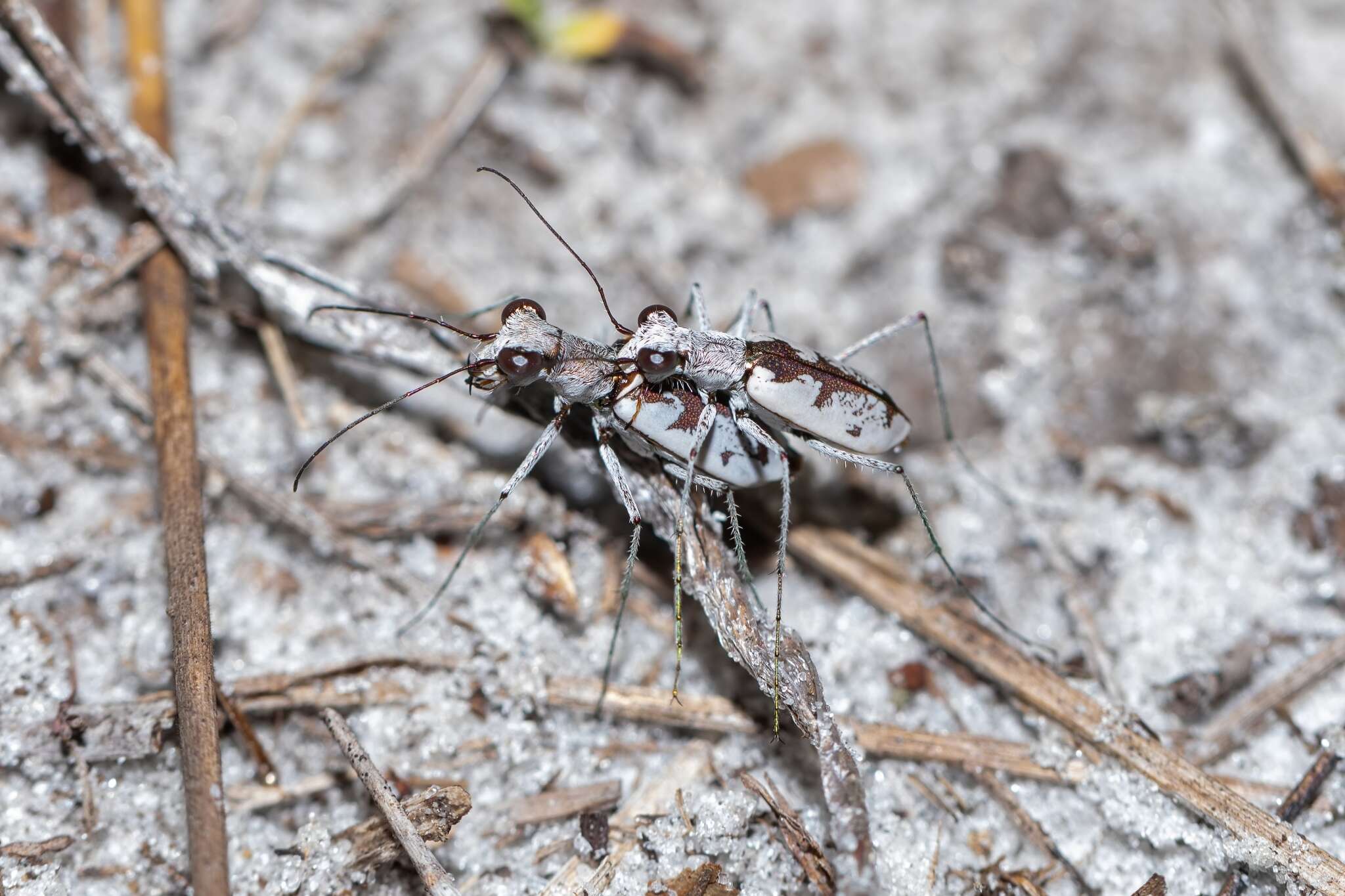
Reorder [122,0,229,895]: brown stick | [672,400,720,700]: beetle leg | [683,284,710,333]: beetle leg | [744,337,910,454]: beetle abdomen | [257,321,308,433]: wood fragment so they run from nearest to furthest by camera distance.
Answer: [122,0,229,895]: brown stick → [672,400,720,700]: beetle leg → [744,337,910,454]: beetle abdomen → [683,284,710,333]: beetle leg → [257,321,308,433]: wood fragment

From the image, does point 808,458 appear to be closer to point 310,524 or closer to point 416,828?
point 310,524

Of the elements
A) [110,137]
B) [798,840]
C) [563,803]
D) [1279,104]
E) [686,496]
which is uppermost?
[110,137]

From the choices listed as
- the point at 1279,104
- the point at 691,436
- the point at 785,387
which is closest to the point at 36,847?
the point at 691,436

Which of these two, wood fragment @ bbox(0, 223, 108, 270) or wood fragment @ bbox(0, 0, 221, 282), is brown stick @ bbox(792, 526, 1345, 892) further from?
wood fragment @ bbox(0, 223, 108, 270)

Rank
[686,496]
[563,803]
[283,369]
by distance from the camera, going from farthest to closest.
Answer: [283,369] < [686,496] < [563,803]

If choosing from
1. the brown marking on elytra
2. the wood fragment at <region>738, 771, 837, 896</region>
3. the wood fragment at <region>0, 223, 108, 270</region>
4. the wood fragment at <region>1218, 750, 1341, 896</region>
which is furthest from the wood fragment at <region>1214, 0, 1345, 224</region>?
the wood fragment at <region>0, 223, 108, 270</region>
